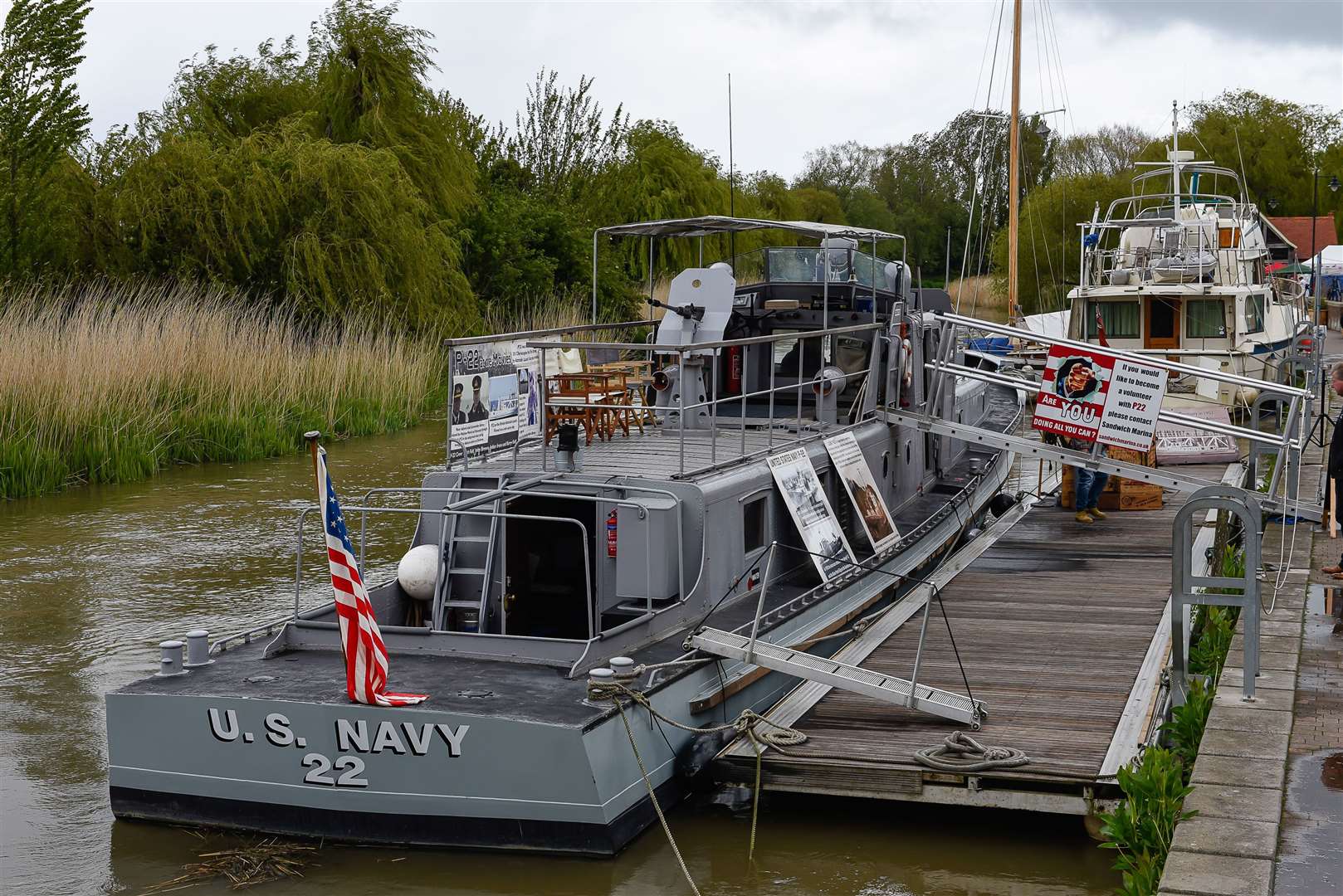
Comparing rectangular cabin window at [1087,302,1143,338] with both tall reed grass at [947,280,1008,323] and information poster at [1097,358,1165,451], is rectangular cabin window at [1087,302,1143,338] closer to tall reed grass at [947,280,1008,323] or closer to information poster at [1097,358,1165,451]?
information poster at [1097,358,1165,451]

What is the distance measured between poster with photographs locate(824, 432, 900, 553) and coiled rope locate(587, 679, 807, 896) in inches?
123

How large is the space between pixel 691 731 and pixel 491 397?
10.9ft

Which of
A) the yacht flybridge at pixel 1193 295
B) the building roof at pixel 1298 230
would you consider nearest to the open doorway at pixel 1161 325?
the yacht flybridge at pixel 1193 295

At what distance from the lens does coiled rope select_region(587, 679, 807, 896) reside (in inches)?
291

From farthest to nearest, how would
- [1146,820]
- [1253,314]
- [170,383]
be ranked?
1. [1253,314]
2. [170,383]
3. [1146,820]

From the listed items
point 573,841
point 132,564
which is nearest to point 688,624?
point 573,841

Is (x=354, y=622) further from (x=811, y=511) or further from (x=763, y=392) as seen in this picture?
(x=811, y=511)

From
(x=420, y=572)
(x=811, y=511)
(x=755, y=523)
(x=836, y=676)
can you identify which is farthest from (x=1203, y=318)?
(x=420, y=572)

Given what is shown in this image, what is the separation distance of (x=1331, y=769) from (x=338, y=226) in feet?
81.5

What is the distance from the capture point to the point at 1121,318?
27766 mm

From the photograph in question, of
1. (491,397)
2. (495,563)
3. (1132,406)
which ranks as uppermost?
(491,397)

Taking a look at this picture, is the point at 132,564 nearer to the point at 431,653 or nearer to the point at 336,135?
the point at 431,653

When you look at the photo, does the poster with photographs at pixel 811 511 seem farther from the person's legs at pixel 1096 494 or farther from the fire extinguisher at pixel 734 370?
the person's legs at pixel 1096 494

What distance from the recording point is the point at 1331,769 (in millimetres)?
7160
